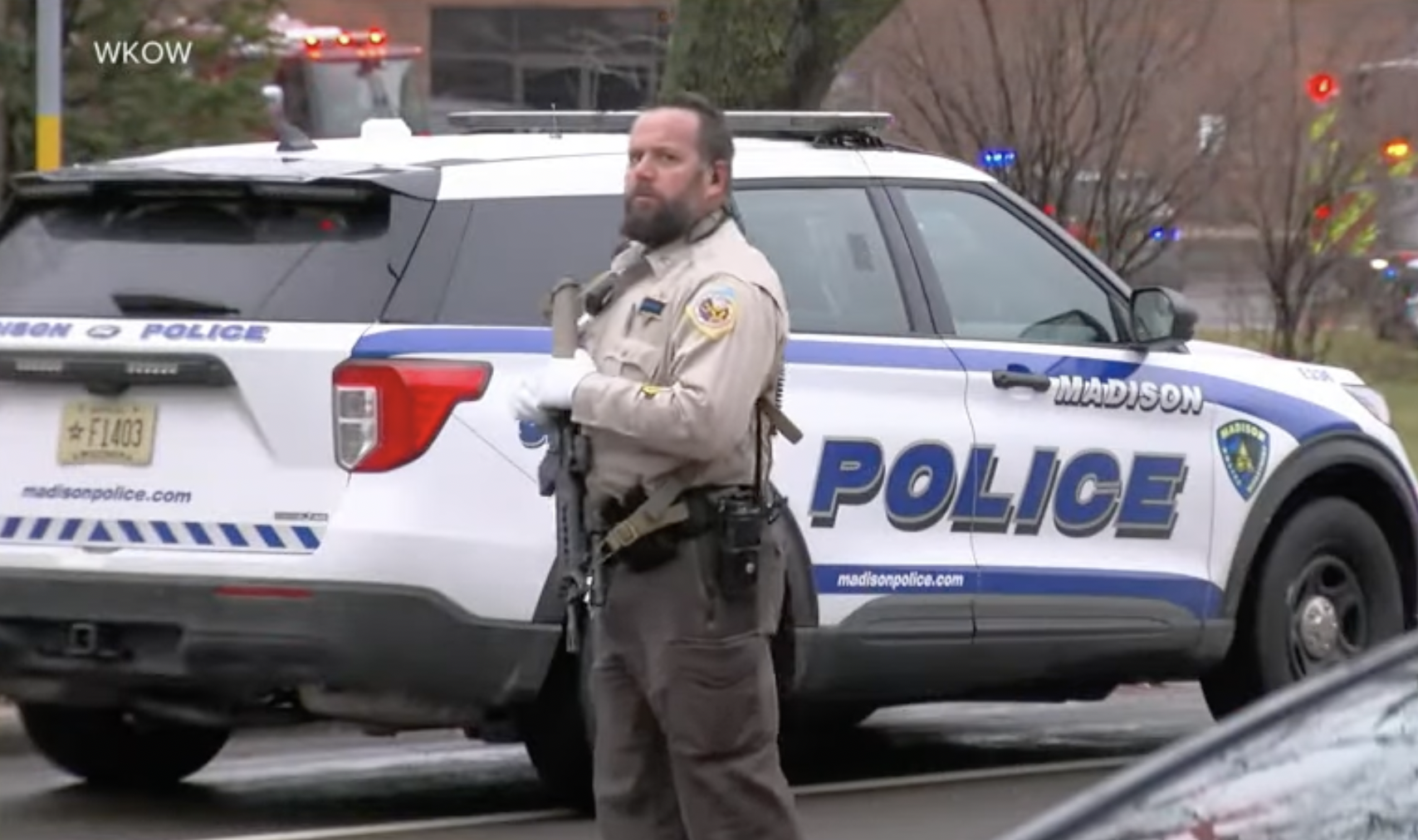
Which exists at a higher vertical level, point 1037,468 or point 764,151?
point 764,151

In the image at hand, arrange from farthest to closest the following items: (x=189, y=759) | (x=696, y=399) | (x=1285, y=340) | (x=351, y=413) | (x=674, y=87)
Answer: (x=1285, y=340) → (x=674, y=87) → (x=189, y=759) → (x=351, y=413) → (x=696, y=399)

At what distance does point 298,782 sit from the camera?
894cm

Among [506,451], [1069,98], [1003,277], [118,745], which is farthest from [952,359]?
[1069,98]

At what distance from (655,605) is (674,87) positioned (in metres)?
7.60

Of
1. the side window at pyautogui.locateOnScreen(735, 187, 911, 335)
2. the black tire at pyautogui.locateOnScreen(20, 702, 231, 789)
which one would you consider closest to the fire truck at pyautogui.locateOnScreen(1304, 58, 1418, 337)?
the side window at pyautogui.locateOnScreen(735, 187, 911, 335)

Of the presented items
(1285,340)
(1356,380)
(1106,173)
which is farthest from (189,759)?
(1285,340)

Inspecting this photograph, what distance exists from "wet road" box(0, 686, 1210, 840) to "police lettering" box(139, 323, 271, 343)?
1368 mm

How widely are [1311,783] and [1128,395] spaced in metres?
4.92

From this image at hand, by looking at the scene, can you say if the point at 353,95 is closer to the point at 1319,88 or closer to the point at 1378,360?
the point at 1378,360

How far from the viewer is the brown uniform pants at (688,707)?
597 cm

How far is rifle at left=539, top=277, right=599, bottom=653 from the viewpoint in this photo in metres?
6.08

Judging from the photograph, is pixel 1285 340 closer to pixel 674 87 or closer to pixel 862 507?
pixel 674 87

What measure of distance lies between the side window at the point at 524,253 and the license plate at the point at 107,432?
0.80 metres

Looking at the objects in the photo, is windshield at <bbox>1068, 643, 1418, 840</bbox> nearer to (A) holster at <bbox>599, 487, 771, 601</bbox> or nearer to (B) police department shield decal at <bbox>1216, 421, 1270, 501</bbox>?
(A) holster at <bbox>599, 487, 771, 601</bbox>
